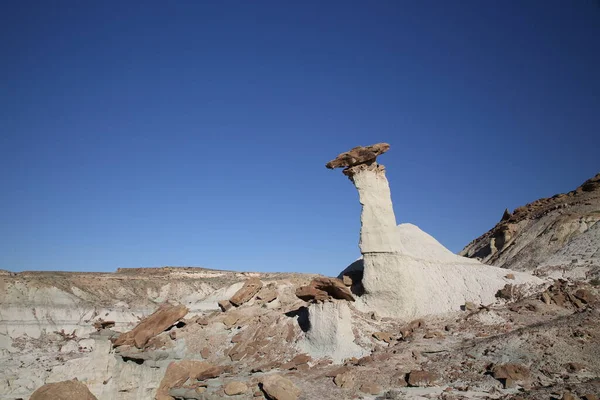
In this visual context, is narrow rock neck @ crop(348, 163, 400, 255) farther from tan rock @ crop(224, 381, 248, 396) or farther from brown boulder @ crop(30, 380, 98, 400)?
brown boulder @ crop(30, 380, 98, 400)

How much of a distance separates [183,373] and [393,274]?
1034 centimetres

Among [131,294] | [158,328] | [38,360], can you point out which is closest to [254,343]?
[158,328]

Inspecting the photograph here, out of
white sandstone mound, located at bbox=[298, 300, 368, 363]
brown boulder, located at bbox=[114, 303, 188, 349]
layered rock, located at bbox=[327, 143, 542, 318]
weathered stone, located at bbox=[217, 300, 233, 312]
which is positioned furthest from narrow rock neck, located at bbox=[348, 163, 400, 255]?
brown boulder, located at bbox=[114, 303, 188, 349]

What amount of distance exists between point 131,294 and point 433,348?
36850mm

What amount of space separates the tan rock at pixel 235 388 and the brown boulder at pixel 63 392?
5850mm

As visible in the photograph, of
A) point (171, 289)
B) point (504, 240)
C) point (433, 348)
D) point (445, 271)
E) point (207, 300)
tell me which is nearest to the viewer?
point (433, 348)

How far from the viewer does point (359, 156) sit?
69.9 ft

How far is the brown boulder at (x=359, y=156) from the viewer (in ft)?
69.2

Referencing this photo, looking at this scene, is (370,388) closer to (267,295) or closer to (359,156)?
(267,295)

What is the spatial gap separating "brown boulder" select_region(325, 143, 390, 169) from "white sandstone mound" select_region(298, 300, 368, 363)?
292 inches

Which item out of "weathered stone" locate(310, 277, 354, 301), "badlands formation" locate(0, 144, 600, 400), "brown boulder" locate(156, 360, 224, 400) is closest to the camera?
"badlands formation" locate(0, 144, 600, 400)

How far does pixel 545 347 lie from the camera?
13.2 metres

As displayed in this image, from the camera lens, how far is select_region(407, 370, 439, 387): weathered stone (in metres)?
12.6

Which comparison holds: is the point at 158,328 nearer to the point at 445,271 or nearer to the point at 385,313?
the point at 385,313
